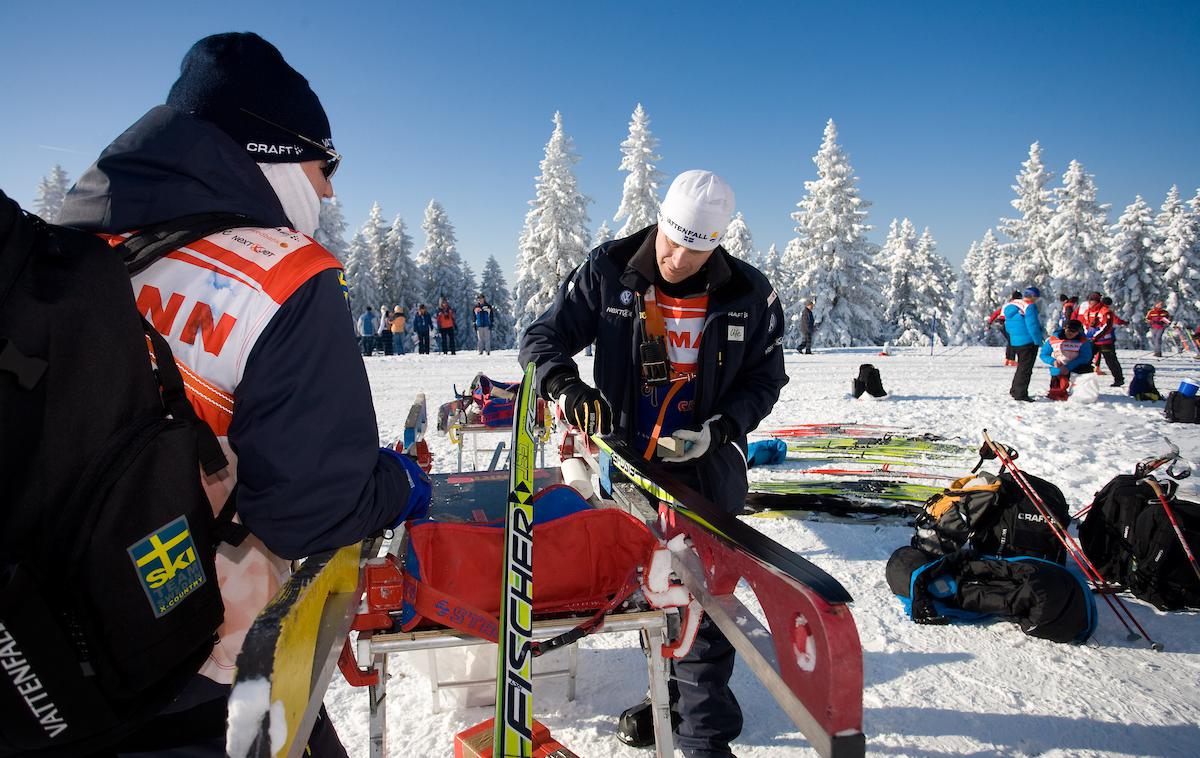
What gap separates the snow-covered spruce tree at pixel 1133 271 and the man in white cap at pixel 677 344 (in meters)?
46.0

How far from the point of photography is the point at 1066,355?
11289 mm

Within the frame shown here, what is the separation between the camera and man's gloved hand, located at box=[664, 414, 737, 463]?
2.81 meters

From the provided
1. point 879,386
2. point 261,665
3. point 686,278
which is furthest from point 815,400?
point 261,665

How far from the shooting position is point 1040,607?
133 inches

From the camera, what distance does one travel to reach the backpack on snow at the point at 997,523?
153 inches

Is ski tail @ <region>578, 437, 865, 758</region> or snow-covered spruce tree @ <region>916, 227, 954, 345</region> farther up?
snow-covered spruce tree @ <region>916, 227, 954, 345</region>

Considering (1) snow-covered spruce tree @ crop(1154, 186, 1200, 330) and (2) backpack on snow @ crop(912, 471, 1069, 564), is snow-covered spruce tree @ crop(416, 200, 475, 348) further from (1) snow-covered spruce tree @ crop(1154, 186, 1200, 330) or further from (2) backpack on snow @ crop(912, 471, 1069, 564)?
(1) snow-covered spruce tree @ crop(1154, 186, 1200, 330)

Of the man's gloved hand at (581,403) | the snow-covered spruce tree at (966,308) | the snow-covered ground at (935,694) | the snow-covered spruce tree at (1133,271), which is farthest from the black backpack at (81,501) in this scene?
the snow-covered spruce tree at (966,308)

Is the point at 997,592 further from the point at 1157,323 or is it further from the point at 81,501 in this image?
the point at 1157,323

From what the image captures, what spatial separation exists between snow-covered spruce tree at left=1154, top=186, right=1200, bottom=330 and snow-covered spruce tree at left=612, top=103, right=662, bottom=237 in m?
32.0

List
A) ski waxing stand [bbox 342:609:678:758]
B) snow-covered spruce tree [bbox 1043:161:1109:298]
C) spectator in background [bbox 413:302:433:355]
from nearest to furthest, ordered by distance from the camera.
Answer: ski waxing stand [bbox 342:609:678:758] < spectator in background [bbox 413:302:433:355] < snow-covered spruce tree [bbox 1043:161:1109:298]

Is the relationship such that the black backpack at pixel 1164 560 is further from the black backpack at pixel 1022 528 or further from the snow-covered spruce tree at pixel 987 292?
the snow-covered spruce tree at pixel 987 292

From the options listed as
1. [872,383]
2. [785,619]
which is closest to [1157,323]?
[872,383]

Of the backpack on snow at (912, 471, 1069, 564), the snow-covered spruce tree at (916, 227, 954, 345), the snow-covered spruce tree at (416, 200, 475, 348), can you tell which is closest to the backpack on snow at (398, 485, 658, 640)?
the backpack on snow at (912, 471, 1069, 564)
